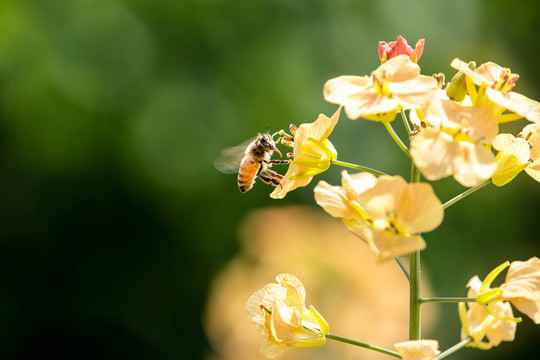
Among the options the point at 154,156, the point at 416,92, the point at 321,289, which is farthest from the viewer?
the point at 154,156

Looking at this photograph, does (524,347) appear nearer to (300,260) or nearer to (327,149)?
(300,260)

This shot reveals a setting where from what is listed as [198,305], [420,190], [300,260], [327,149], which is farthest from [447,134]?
[198,305]

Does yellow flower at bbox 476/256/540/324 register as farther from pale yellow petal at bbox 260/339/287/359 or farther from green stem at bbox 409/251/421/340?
pale yellow petal at bbox 260/339/287/359

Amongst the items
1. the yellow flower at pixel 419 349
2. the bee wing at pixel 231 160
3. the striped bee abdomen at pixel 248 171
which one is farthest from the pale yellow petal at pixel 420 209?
the bee wing at pixel 231 160

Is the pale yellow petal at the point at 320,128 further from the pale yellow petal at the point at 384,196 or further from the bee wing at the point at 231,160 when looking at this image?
the bee wing at the point at 231,160

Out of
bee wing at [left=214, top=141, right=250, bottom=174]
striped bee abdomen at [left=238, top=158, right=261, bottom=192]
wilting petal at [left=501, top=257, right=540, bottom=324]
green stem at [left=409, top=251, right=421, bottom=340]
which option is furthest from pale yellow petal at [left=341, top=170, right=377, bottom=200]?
bee wing at [left=214, top=141, right=250, bottom=174]

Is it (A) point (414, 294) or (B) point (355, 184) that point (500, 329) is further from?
(B) point (355, 184)

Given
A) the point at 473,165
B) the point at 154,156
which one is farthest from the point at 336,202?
the point at 154,156
